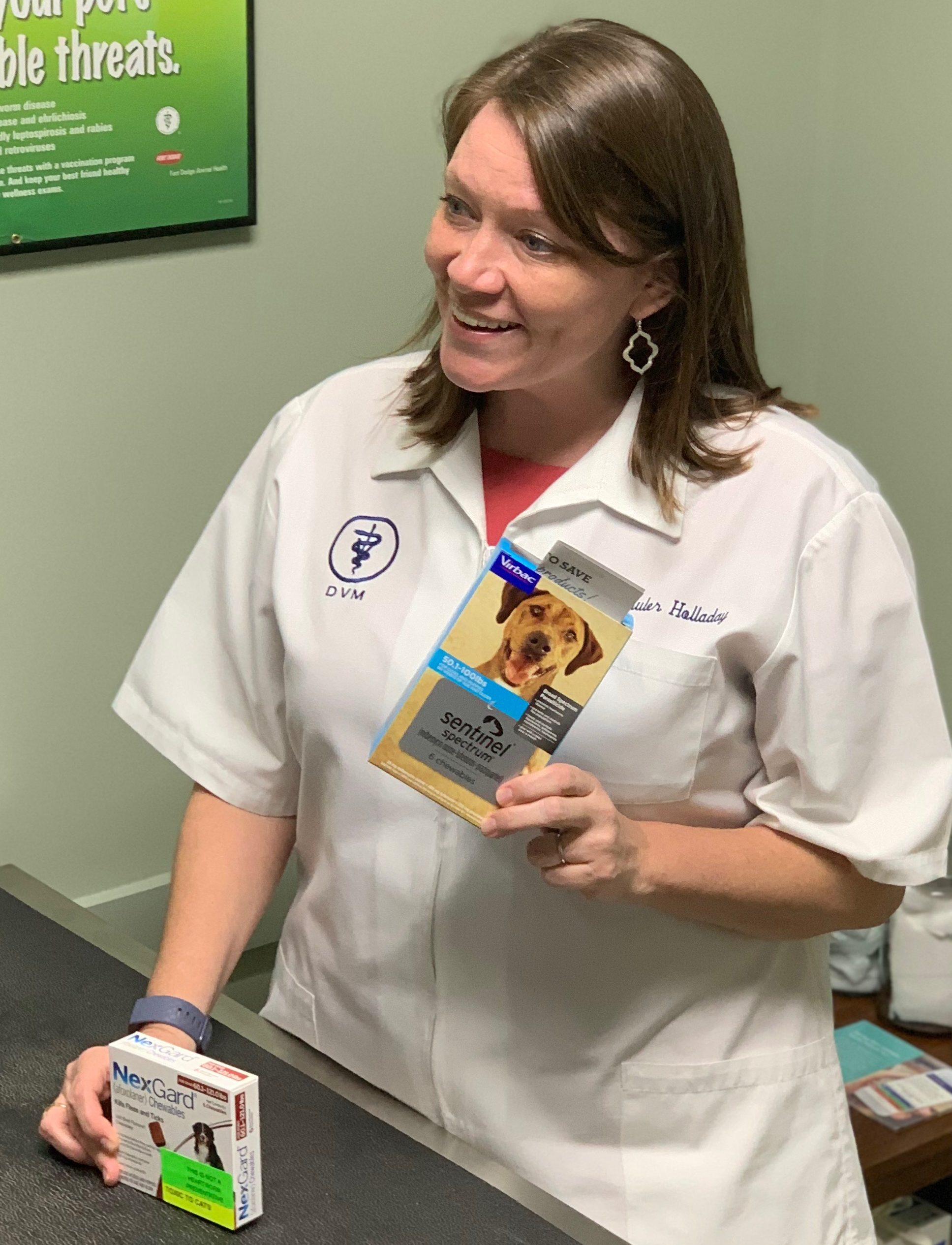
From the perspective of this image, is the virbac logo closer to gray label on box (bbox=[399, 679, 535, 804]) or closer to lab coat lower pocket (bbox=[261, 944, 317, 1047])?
gray label on box (bbox=[399, 679, 535, 804])

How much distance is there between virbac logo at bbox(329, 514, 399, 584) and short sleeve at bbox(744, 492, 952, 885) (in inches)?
12.6

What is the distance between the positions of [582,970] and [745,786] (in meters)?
0.20

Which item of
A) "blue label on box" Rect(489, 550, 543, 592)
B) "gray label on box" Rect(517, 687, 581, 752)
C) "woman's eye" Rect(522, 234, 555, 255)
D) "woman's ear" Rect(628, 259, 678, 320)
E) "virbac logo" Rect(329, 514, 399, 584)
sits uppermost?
"woman's eye" Rect(522, 234, 555, 255)

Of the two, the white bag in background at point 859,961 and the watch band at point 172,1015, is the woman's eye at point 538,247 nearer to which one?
the watch band at point 172,1015

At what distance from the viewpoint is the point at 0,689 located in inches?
69.6

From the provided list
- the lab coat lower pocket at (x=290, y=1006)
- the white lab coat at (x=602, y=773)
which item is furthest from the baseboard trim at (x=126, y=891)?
the white lab coat at (x=602, y=773)

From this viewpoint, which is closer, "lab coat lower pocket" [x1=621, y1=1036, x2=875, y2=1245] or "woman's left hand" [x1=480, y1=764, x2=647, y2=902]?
"woman's left hand" [x1=480, y1=764, x2=647, y2=902]

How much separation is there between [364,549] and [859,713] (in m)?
0.43

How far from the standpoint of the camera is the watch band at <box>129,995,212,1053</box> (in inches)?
48.8

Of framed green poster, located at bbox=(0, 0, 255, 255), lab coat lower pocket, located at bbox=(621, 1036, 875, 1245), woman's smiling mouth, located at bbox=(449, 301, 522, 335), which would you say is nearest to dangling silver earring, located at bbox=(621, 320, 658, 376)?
woman's smiling mouth, located at bbox=(449, 301, 522, 335)

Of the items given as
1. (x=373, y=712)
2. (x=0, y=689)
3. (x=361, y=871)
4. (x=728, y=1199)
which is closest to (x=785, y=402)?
(x=373, y=712)

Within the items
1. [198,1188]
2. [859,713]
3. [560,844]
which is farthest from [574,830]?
[198,1188]

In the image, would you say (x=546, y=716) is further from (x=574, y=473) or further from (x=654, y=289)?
(x=654, y=289)

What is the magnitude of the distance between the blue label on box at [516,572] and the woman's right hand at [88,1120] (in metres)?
0.42
